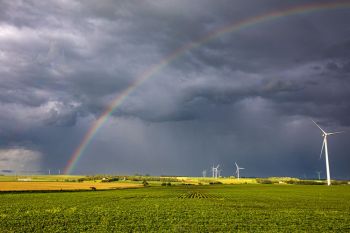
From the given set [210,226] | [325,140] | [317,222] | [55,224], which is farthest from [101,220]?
[325,140]

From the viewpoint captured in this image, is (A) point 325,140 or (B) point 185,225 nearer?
(B) point 185,225

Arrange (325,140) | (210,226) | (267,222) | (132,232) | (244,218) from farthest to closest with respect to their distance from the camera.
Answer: (325,140), (244,218), (267,222), (210,226), (132,232)

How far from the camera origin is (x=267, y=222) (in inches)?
1558

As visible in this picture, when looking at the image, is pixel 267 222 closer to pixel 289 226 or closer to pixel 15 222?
pixel 289 226

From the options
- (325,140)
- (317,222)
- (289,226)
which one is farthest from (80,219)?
(325,140)

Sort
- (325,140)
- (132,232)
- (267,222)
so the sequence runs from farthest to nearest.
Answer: (325,140) < (267,222) < (132,232)

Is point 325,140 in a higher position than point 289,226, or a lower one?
higher

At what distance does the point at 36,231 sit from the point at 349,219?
35.8 m

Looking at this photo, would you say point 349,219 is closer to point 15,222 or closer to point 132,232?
point 132,232

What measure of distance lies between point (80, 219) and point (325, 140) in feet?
422

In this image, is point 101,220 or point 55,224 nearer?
point 55,224

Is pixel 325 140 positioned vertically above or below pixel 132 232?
above

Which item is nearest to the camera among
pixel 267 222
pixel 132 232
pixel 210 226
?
pixel 132 232

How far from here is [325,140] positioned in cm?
14662
